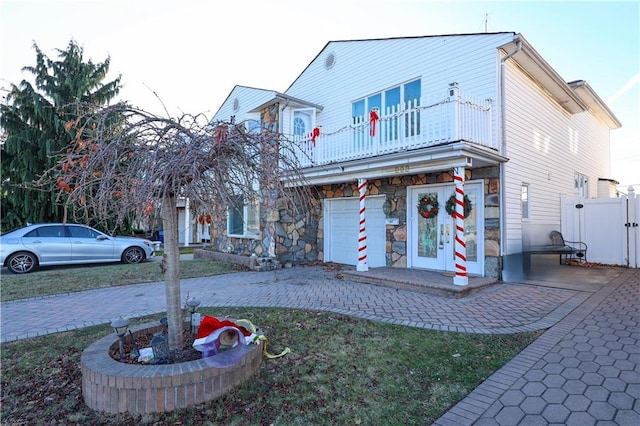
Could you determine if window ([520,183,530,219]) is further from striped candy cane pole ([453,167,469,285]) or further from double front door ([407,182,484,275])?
striped candy cane pole ([453,167,469,285])

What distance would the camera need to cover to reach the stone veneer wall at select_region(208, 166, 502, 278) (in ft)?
25.5

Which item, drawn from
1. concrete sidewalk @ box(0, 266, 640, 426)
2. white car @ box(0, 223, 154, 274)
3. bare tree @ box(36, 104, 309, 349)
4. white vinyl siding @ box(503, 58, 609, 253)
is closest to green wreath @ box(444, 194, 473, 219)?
white vinyl siding @ box(503, 58, 609, 253)

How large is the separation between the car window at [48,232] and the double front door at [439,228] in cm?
1012

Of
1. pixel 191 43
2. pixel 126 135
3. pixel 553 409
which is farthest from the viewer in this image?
pixel 191 43

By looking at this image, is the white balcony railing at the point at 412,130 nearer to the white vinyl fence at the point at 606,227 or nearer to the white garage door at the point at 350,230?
the white garage door at the point at 350,230

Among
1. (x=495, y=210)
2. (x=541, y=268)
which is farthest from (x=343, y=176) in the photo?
(x=541, y=268)

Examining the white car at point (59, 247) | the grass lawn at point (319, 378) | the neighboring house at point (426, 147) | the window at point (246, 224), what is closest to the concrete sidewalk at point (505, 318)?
the grass lawn at point (319, 378)

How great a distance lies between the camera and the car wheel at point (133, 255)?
37.7 ft

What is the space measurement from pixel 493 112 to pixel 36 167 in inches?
660

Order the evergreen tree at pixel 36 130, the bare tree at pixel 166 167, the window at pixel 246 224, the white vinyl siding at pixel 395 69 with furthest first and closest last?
the evergreen tree at pixel 36 130
the window at pixel 246 224
the white vinyl siding at pixel 395 69
the bare tree at pixel 166 167

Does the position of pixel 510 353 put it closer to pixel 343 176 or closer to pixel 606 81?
pixel 343 176

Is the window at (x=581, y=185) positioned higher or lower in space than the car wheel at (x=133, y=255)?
higher

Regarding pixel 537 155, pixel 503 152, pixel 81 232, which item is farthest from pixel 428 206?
pixel 81 232

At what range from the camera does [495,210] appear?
772 cm
